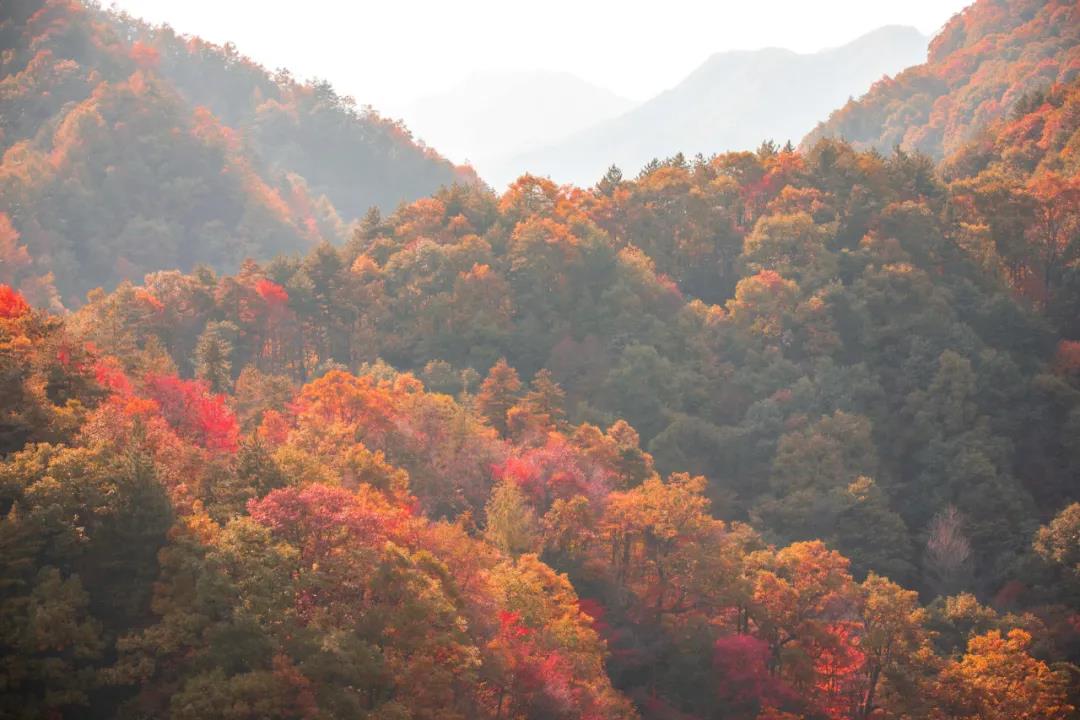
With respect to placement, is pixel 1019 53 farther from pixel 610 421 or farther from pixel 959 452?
pixel 610 421

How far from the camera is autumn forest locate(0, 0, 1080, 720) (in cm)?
3075

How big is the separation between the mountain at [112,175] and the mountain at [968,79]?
86.2 meters

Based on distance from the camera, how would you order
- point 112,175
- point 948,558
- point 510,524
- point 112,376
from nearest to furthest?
1. point 510,524
2. point 112,376
3. point 948,558
4. point 112,175

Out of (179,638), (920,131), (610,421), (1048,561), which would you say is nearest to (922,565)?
(1048,561)

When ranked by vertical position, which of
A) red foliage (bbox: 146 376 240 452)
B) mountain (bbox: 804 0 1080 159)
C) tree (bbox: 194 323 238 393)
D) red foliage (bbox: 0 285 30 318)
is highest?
mountain (bbox: 804 0 1080 159)

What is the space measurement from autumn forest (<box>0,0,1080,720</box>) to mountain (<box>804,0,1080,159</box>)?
7436mm

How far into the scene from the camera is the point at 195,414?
1811 inches

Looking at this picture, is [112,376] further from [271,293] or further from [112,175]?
[112,175]

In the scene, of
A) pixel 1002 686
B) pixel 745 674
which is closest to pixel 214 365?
pixel 745 674

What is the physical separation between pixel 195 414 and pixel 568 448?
816 inches

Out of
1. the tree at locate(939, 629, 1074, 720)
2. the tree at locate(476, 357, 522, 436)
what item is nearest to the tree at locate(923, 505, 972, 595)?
the tree at locate(939, 629, 1074, 720)

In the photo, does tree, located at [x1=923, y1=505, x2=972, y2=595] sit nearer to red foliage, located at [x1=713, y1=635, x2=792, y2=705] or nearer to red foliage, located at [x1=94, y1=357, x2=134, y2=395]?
red foliage, located at [x1=713, y1=635, x2=792, y2=705]

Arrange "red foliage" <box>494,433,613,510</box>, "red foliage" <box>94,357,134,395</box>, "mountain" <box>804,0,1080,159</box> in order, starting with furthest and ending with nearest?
"mountain" <box>804,0,1080,159</box> → "red foliage" <box>494,433,613,510</box> → "red foliage" <box>94,357,134,395</box>

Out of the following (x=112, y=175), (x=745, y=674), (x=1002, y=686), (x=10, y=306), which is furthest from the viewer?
(x=112, y=175)
